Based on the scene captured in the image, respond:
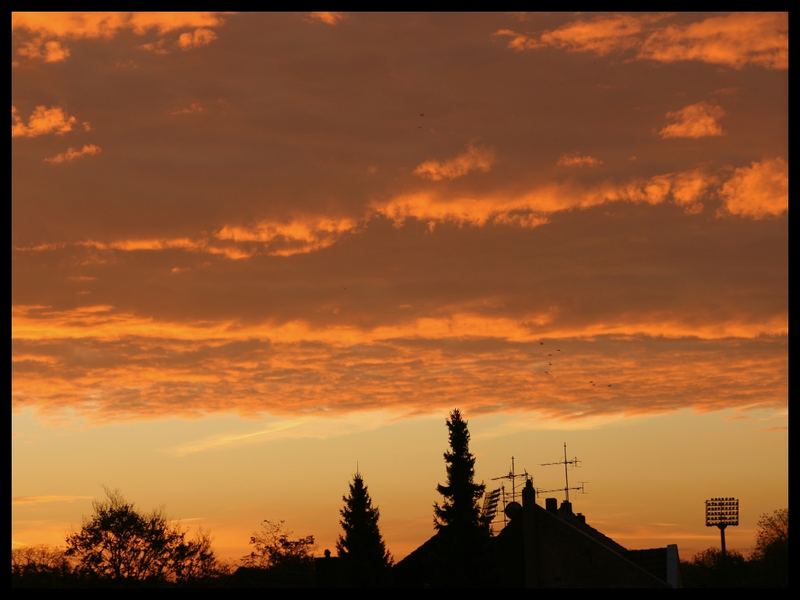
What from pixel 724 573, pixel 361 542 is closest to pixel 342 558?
pixel 361 542

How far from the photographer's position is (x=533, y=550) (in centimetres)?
6812

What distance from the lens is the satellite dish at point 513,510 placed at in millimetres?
71500

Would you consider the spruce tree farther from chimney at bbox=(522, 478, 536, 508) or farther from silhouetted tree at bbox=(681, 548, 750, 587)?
silhouetted tree at bbox=(681, 548, 750, 587)

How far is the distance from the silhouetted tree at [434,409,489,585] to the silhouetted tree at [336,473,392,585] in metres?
7.05

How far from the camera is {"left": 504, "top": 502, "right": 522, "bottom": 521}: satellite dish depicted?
7150cm

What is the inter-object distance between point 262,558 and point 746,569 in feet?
175

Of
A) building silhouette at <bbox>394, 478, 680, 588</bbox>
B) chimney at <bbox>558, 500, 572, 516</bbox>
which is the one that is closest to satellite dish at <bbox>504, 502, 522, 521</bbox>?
building silhouette at <bbox>394, 478, 680, 588</bbox>

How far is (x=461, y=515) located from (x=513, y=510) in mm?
3482

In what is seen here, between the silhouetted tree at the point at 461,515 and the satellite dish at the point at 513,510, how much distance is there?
1760 mm

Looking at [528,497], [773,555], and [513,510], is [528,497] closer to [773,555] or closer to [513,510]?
[513,510]

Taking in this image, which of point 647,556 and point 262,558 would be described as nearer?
Answer: point 647,556

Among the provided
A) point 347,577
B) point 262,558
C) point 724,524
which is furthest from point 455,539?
point 724,524

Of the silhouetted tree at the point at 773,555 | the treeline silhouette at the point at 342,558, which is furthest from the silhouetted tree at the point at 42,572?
the silhouetted tree at the point at 773,555
